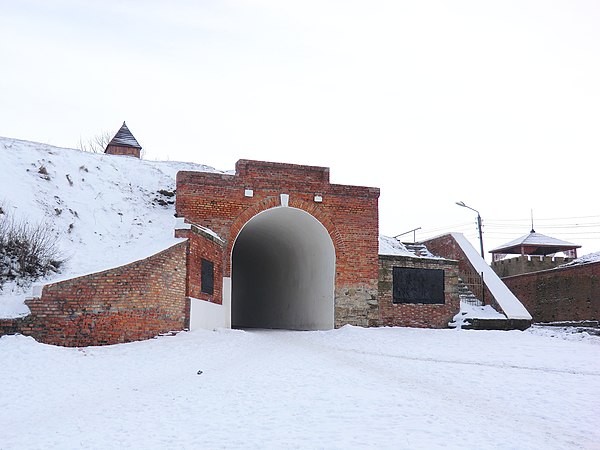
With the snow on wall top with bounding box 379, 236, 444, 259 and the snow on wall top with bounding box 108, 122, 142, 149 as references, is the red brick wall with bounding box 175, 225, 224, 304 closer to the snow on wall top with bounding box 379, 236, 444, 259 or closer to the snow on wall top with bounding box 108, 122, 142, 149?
the snow on wall top with bounding box 379, 236, 444, 259

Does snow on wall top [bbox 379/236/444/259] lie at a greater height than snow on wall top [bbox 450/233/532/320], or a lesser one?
greater

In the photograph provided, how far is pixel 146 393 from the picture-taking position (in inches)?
301

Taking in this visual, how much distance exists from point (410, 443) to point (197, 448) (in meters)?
1.97

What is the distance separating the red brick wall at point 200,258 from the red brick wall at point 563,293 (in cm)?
1701

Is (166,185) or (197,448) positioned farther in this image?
(166,185)

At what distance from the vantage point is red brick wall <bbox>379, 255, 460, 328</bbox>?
746 inches

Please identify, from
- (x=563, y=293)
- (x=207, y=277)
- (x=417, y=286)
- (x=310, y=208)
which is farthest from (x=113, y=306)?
(x=563, y=293)

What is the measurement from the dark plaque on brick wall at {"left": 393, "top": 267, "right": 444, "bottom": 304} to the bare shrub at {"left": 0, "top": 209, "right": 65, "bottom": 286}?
10.7 metres

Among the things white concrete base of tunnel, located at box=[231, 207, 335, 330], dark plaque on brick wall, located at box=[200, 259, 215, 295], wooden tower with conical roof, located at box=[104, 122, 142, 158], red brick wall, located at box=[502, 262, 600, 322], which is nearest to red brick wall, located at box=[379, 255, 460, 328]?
white concrete base of tunnel, located at box=[231, 207, 335, 330]

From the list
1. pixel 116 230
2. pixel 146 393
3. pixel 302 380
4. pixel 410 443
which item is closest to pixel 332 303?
pixel 116 230

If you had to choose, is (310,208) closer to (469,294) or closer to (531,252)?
(469,294)

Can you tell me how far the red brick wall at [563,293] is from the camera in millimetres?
25039

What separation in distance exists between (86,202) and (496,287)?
46.4 ft

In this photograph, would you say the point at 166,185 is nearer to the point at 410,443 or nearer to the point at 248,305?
the point at 248,305
